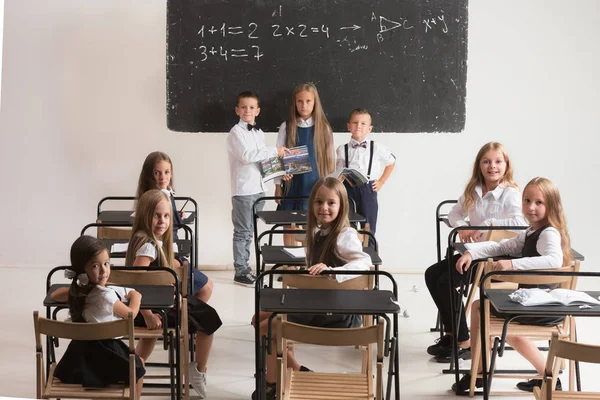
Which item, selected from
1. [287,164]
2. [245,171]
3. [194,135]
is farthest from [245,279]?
[194,135]

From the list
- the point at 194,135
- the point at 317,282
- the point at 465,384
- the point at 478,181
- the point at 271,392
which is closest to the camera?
the point at 317,282

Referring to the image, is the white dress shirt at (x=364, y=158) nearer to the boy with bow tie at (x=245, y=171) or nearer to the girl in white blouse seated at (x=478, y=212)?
the boy with bow tie at (x=245, y=171)

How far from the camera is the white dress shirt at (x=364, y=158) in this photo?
22.4 feet

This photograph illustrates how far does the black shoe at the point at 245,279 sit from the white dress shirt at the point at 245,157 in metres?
0.61

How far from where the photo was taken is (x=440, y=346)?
5.27 meters

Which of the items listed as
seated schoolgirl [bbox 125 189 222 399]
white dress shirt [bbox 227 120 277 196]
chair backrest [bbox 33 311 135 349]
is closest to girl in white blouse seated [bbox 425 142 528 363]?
seated schoolgirl [bbox 125 189 222 399]

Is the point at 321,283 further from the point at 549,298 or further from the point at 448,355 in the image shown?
the point at 448,355

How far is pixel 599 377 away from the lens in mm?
4922

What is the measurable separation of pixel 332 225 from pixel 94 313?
1.36 metres

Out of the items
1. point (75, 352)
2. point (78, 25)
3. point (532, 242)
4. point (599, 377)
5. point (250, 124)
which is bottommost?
point (599, 377)

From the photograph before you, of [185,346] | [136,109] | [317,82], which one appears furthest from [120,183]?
[185,346]

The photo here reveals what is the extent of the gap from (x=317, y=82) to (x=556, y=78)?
73.4 inches

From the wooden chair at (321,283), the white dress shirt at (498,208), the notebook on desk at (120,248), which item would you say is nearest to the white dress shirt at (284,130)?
the white dress shirt at (498,208)

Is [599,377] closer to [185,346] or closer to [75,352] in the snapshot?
[185,346]
